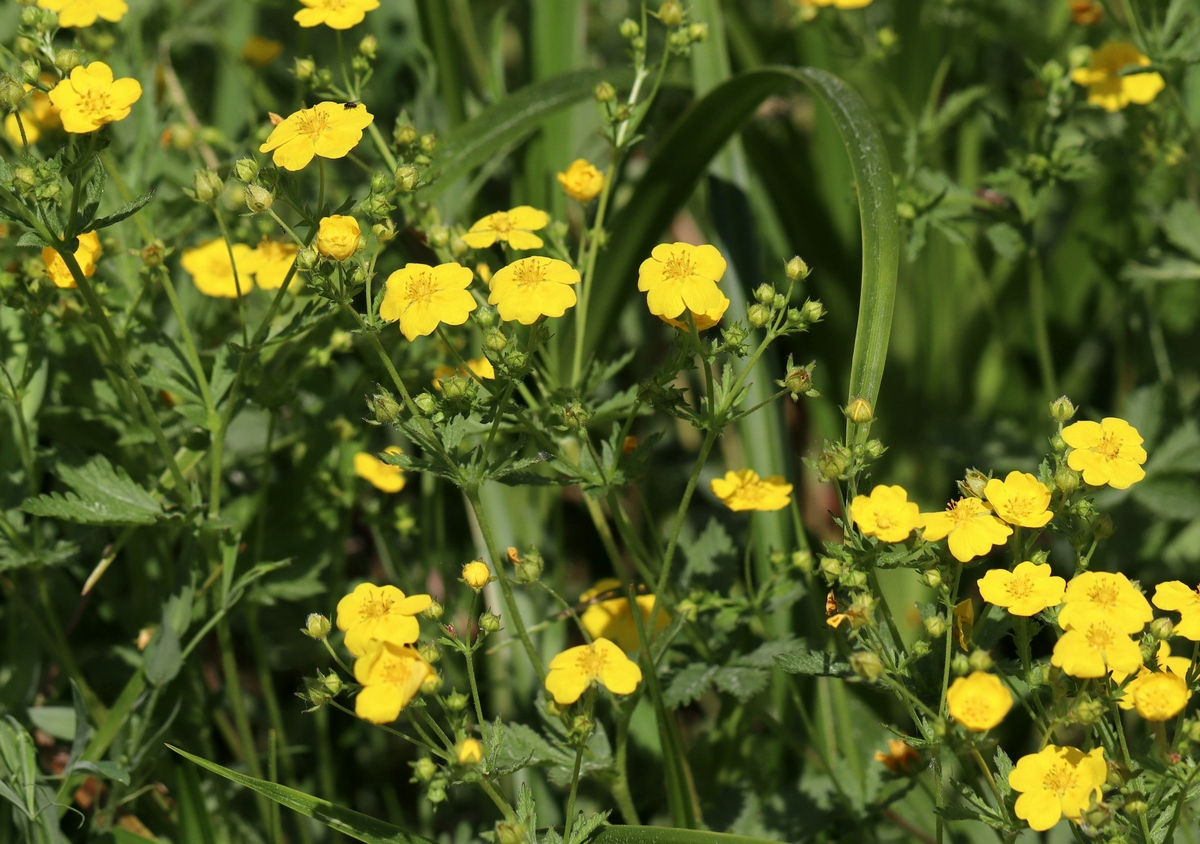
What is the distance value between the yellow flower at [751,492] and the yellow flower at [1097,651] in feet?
1.55

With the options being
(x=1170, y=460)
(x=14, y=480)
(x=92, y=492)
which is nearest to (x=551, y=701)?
(x=92, y=492)

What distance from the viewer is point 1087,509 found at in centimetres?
Answer: 122

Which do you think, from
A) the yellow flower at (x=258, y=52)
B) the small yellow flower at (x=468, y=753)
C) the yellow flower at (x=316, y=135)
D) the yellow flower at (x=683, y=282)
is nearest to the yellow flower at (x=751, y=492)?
the yellow flower at (x=683, y=282)

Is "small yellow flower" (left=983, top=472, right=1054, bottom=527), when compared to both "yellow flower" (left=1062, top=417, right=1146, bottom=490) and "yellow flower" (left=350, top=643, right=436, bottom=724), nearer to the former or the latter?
"yellow flower" (left=1062, top=417, right=1146, bottom=490)

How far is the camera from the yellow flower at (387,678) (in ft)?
3.59

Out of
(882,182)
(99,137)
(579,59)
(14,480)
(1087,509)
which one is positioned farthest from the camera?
(579,59)

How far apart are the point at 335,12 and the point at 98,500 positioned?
730 millimetres

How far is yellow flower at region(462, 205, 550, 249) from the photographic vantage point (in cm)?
143

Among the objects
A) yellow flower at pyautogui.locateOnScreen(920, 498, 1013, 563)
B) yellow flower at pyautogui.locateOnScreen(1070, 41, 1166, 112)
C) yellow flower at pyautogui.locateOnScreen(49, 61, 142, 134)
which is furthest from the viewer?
yellow flower at pyautogui.locateOnScreen(1070, 41, 1166, 112)

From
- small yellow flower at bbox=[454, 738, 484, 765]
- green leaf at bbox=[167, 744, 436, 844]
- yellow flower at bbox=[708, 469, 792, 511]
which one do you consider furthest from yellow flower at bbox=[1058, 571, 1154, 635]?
green leaf at bbox=[167, 744, 436, 844]

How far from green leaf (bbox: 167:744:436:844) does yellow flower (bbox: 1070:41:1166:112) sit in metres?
1.64

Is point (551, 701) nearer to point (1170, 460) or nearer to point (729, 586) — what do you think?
point (729, 586)

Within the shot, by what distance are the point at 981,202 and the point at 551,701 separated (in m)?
1.15

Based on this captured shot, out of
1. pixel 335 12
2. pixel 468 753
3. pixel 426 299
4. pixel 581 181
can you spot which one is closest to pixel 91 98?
pixel 335 12
